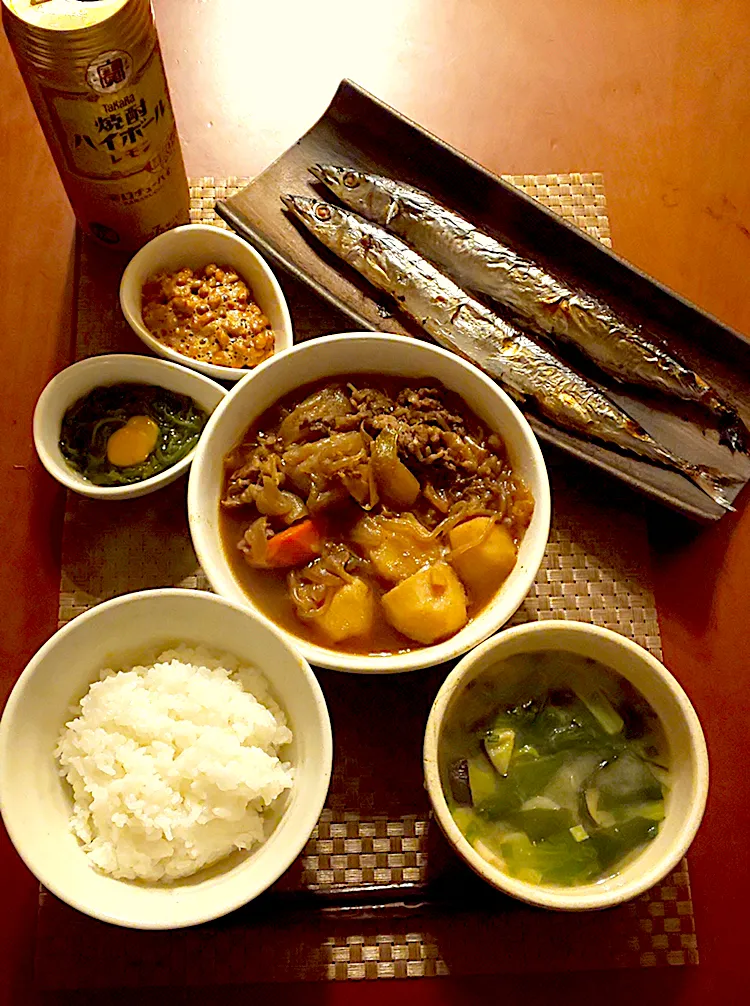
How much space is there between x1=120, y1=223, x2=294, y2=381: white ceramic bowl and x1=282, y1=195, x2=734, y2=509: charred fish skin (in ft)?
0.69

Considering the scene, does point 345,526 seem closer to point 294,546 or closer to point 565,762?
point 294,546

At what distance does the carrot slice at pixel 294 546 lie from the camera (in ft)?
5.89

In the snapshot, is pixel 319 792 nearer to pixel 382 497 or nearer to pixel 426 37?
pixel 382 497

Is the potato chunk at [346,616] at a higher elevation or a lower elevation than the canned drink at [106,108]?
lower

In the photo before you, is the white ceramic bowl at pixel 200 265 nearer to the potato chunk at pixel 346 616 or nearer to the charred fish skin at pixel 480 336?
the charred fish skin at pixel 480 336

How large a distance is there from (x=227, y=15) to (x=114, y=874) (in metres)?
2.36

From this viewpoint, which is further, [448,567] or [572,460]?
[572,460]

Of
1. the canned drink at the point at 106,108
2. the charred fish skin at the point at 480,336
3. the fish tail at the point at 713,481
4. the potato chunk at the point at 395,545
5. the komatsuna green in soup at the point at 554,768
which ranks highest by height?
the canned drink at the point at 106,108

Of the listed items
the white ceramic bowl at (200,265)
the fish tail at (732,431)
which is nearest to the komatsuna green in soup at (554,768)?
the fish tail at (732,431)

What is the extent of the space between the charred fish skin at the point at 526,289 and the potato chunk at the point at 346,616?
2.84ft

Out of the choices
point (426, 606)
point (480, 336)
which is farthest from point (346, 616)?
point (480, 336)

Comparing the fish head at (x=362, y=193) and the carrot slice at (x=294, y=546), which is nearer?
the carrot slice at (x=294, y=546)

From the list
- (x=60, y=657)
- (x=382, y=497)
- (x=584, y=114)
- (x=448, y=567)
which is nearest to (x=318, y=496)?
(x=382, y=497)

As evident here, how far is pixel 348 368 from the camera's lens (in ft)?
6.36
